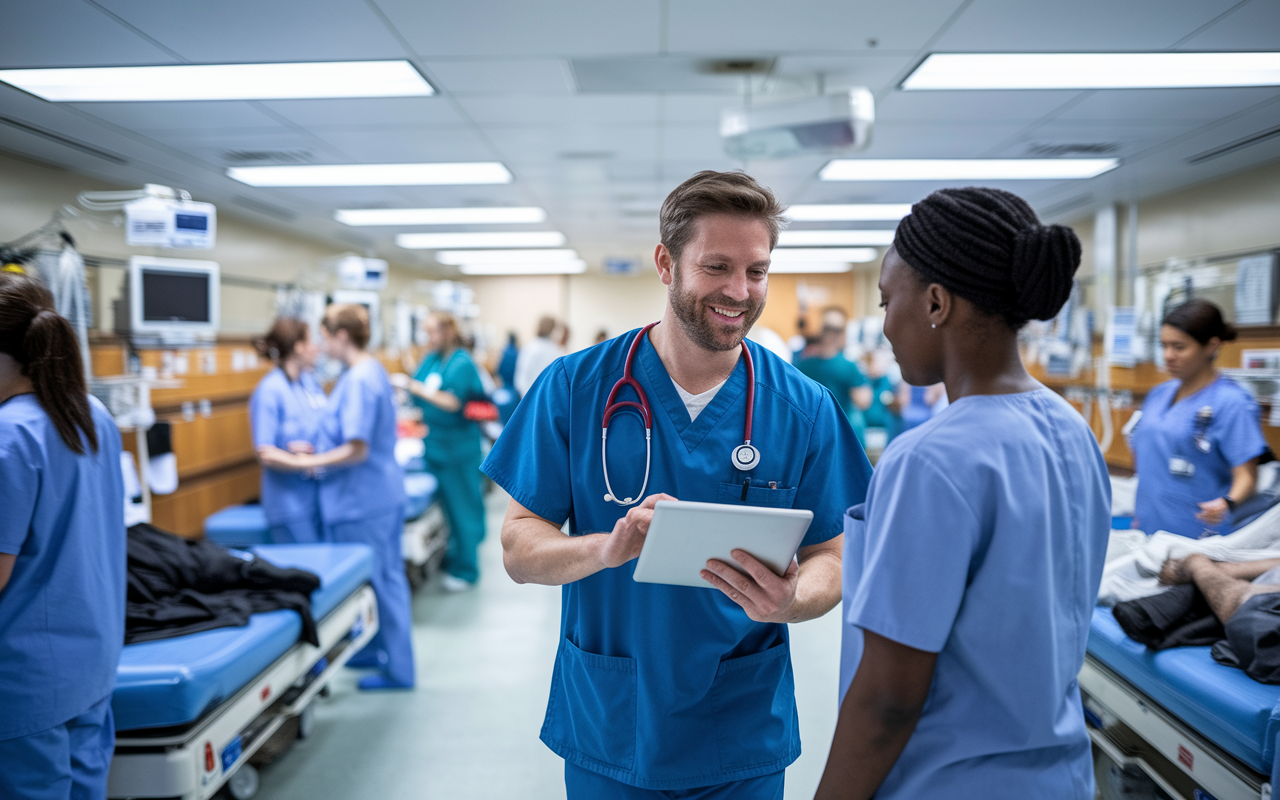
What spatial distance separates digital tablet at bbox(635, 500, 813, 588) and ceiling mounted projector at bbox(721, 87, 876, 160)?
95.2 inches

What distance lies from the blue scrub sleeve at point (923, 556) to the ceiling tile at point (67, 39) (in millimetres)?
2771

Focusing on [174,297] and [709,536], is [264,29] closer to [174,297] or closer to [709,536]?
[174,297]

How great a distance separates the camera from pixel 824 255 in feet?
31.7

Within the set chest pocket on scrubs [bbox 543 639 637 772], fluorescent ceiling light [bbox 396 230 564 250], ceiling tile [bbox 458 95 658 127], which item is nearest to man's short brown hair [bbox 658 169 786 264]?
chest pocket on scrubs [bbox 543 639 637 772]

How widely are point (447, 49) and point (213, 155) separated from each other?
2067mm

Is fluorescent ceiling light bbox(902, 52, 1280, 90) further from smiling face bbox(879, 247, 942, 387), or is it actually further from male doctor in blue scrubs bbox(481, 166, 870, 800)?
smiling face bbox(879, 247, 942, 387)

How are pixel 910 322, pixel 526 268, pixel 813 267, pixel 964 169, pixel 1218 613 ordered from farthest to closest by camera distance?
pixel 813 267, pixel 526 268, pixel 964 169, pixel 1218 613, pixel 910 322

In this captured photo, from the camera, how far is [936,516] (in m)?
0.90

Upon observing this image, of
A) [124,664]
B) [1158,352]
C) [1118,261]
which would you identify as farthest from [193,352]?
[1118,261]

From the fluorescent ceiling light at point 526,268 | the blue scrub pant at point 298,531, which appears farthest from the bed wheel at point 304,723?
the fluorescent ceiling light at point 526,268

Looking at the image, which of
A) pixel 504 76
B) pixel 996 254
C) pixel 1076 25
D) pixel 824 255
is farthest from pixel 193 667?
pixel 824 255

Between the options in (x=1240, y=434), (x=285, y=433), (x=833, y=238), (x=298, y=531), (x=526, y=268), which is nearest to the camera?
(x=1240, y=434)

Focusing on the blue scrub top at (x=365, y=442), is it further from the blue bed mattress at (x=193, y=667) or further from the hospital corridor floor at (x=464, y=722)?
the hospital corridor floor at (x=464, y=722)

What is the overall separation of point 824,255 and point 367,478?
24.6 feet
